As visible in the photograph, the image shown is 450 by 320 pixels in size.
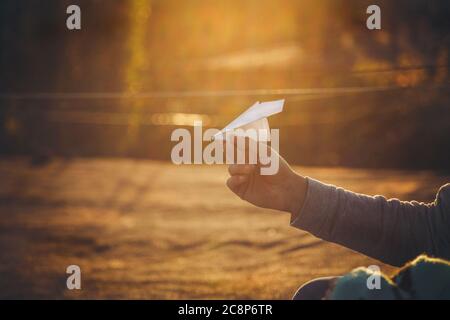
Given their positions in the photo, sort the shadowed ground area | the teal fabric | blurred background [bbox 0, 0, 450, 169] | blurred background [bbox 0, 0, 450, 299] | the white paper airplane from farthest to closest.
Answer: blurred background [bbox 0, 0, 450, 169]
blurred background [bbox 0, 0, 450, 299]
the shadowed ground area
the white paper airplane
the teal fabric

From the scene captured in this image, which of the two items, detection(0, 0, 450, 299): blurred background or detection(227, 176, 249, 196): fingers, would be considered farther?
detection(0, 0, 450, 299): blurred background

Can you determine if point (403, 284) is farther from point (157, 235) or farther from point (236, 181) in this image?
point (157, 235)

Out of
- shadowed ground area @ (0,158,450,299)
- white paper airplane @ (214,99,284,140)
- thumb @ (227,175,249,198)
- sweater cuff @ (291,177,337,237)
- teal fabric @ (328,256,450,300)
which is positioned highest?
white paper airplane @ (214,99,284,140)

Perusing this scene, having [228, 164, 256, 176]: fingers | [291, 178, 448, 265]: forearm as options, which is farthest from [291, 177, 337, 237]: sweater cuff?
[228, 164, 256, 176]: fingers

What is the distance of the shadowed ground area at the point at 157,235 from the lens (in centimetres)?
406

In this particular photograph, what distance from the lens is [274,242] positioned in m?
4.74

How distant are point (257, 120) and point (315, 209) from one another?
0.82 ft

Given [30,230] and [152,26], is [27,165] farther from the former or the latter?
[152,26]

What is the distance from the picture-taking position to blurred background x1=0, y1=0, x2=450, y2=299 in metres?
4.19

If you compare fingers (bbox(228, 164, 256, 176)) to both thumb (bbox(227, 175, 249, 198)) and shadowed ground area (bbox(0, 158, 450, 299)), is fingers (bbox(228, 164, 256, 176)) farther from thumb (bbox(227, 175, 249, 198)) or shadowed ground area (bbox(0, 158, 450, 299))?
shadowed ground area (bbox(0, 158, 450, 299))

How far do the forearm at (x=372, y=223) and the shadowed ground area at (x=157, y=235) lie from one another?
182 centimetres

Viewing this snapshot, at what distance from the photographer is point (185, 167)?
840cm
